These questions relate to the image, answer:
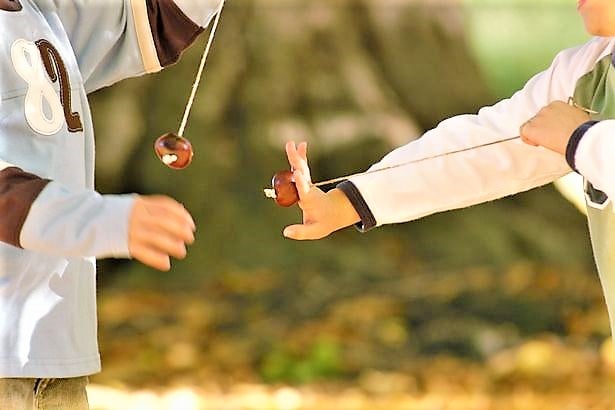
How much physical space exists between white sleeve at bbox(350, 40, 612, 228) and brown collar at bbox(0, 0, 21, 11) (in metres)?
0.28

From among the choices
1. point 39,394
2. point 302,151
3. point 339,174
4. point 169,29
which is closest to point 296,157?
point 302,151

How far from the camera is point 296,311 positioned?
197 centimetres

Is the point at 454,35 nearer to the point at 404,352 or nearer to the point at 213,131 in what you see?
the point at 213,131

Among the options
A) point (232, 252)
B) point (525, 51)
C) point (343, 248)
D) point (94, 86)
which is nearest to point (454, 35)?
point (525, 51)

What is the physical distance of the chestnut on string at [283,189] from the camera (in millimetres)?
758

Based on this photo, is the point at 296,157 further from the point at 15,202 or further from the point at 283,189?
the point at 15,202

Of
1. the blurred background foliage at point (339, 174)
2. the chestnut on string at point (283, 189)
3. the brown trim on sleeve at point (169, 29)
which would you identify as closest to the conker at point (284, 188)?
the chestnut on string at point (283, 189)

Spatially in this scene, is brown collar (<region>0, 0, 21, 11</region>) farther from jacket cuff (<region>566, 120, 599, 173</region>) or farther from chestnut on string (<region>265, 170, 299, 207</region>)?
jacket cuff (<region>566, 120, 599, 173</region>)

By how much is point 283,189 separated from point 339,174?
1.27m

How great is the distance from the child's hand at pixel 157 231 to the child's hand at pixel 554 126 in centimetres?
28

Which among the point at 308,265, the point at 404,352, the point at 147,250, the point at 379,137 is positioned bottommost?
the point at 147,250

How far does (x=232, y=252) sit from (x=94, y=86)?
1.28 metres

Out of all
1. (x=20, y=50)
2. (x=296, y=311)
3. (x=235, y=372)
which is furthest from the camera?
(x=296, y=311)

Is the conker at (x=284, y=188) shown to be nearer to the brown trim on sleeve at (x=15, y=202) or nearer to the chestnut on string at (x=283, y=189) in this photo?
the chestnut on string at (x=283, y=189)
